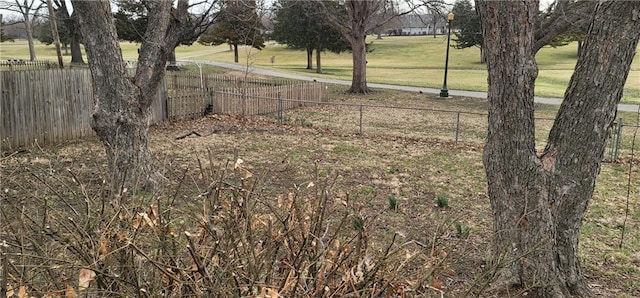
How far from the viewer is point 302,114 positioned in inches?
728

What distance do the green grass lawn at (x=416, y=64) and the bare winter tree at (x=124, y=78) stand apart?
24620 mm

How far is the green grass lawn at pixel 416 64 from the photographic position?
35469 millimetres

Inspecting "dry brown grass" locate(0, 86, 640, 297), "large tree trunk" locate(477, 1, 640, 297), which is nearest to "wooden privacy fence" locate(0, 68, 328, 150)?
"dry brown grass" locate(0, 86, 640, 297)

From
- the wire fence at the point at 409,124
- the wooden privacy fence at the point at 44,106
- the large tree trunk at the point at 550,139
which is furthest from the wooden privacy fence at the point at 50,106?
the large tree trunk at the point at 550,139

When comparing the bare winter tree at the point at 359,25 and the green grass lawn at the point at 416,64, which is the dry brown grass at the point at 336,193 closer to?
the bare winter tree at the point at 359,25

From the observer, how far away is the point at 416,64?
56.7 metres

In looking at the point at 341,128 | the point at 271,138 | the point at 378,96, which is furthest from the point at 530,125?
the point at 378,96

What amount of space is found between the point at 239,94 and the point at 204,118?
5.49 feet

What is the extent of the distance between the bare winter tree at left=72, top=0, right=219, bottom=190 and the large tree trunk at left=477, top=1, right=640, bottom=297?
461 cm

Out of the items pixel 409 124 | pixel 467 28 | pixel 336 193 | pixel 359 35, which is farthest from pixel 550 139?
pixel 467 28

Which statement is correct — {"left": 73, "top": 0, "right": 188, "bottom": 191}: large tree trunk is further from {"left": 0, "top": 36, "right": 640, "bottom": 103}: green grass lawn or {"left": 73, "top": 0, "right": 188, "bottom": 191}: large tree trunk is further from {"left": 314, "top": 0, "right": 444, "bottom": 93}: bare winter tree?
{"left": 0, "top": 36, "right": 640, "bottom": 103}: green grass lawn

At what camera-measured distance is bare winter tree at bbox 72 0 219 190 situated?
7.18m

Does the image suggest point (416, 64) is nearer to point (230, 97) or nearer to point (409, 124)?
point (409, 124)

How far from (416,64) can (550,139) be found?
5366 cm
